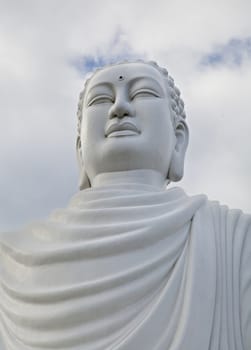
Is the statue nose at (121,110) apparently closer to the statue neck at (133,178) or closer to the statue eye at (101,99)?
the statue eye at (101,99)

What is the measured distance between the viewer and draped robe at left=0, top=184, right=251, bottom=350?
3246 millimetres

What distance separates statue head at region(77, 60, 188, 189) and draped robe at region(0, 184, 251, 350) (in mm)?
428

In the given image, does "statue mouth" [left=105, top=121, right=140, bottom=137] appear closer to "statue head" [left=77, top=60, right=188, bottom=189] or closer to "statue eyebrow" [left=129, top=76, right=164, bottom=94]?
"statue head" [left=77, top=60, right=188, bottom=189]

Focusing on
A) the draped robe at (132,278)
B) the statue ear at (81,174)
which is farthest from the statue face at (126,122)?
the draped robe at (132,278)

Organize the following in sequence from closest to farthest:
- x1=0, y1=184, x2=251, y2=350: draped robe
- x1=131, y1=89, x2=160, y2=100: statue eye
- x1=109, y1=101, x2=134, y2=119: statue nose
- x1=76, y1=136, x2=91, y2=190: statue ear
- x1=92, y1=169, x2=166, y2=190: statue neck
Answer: x1=0, y1=184, x2=251, y2=350: draped robe → x1=92, y1=169, x2=166, y2=190: statue neck → x1=109, y1=101, x2=134, y2=119: statue nose → x1=131, y1=89, x2=160, y2=100: statue eye → x1=76, y1=136, x2=91, y2=190: statue ear

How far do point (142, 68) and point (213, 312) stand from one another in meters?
2.10

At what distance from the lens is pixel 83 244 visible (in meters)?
3.58

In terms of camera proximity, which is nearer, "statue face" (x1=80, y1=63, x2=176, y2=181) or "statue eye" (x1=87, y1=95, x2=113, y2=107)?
"statue face" (x1=80, y1=63, x2=176, y2=181)

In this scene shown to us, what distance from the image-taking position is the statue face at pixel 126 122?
4359 millimetres

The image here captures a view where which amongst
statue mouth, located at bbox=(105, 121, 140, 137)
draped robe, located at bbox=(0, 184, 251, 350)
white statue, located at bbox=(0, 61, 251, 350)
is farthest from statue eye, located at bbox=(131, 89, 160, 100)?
draped robe, located at bbox=(0, 184, 251, 350)

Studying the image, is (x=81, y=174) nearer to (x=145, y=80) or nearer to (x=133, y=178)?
(x=133, y=178)

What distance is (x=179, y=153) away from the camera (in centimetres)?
482

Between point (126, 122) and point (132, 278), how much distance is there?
4.47 feet

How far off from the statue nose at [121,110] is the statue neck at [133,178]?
407mm
